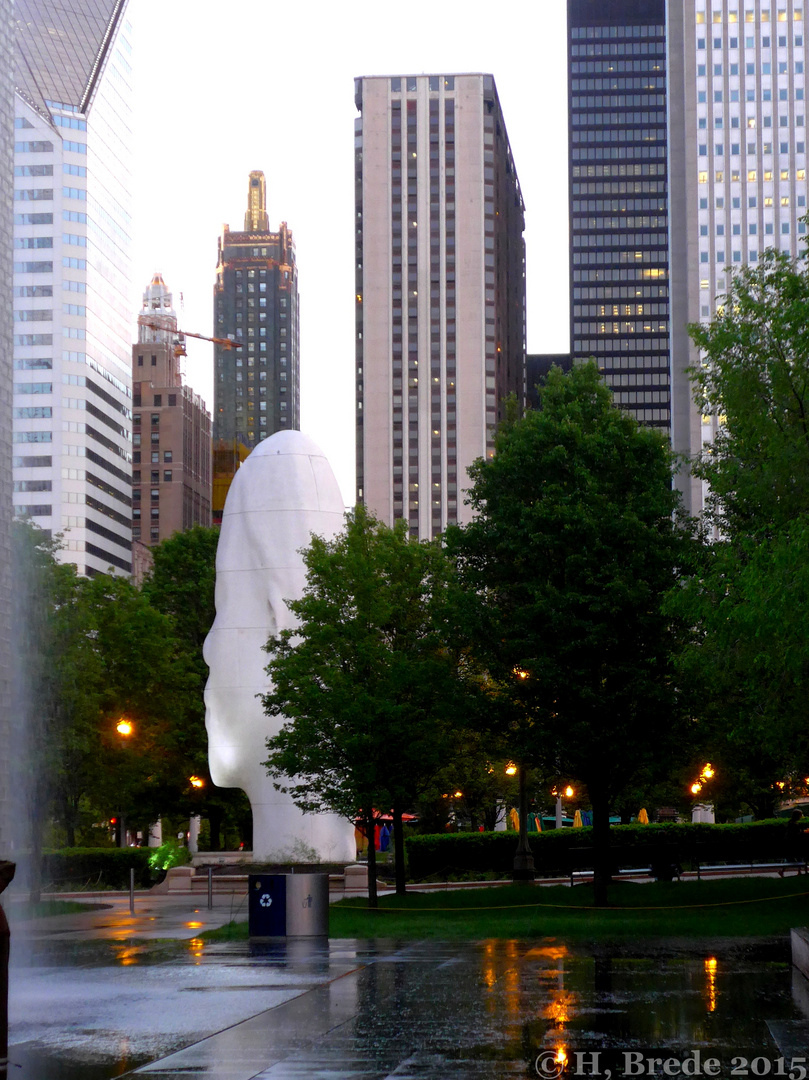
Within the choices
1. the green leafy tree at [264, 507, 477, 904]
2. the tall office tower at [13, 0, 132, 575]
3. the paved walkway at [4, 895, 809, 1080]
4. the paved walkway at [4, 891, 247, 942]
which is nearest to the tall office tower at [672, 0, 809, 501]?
the tall office tower at [13, 0, 132, 575]

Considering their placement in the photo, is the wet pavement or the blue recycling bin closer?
the wet pavement

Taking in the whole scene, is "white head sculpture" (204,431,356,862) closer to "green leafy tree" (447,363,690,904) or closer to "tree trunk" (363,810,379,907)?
"tree trunk" (363,810,379,907)

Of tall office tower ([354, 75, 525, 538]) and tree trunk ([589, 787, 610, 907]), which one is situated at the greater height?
tall office tower ([354, 75, 525, 538])

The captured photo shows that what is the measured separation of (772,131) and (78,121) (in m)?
152

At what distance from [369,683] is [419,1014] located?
23.4 meters

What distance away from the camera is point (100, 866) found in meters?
52.2

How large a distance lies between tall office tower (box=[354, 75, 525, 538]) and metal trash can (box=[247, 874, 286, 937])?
6617 inches

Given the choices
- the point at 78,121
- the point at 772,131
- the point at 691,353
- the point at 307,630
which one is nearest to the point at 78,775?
the point at 307,630

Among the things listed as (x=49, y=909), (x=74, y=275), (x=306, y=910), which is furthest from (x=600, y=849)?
(x=74, y=275)

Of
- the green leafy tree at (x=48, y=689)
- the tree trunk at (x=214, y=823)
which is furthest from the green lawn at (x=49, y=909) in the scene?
the tree trunk at (x=214, y=823)

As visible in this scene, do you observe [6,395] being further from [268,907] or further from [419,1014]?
[419,1014]

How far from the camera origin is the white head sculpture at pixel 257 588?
51.4 meters

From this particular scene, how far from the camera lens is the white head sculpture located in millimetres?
51406

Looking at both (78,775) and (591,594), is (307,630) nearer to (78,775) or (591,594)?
(591,594)
